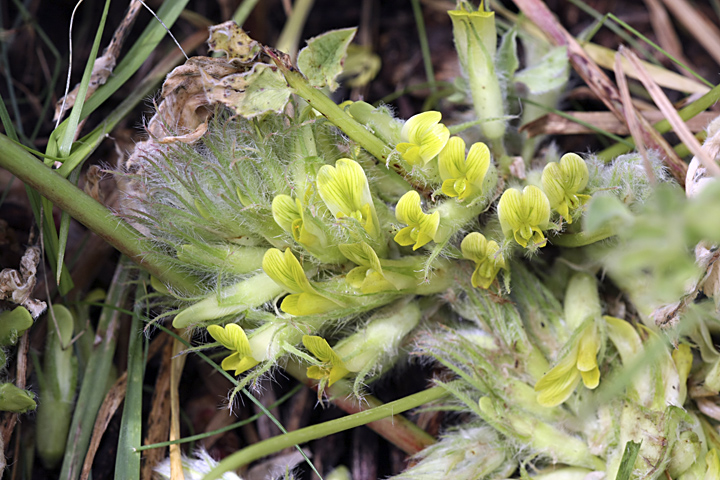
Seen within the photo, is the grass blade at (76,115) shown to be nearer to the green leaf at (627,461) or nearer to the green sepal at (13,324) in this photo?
the green sepal at (13,324)

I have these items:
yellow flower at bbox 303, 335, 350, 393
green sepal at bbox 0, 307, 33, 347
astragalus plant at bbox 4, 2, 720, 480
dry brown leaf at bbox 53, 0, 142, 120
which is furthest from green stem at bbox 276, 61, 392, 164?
green sepal at bbox 0, 307, 33, 347

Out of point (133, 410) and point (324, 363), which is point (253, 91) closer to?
point (324, 363)

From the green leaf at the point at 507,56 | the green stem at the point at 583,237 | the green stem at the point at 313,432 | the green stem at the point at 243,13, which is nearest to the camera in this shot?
the green stem at the point at 313,432

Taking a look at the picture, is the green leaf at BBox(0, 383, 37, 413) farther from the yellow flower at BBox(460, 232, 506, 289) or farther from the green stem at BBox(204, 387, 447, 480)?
the yellow flower at BBox(460, 232, 506, 289)

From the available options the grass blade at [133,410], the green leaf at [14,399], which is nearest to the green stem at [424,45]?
the grass blade at [133,410]

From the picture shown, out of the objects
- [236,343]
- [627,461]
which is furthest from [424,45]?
[627,461]

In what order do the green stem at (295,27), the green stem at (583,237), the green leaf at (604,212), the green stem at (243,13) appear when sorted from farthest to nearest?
the green stem at (295,27), the green stem at (243,13), the green stem at (583,237), the green leaf at (604,212)
